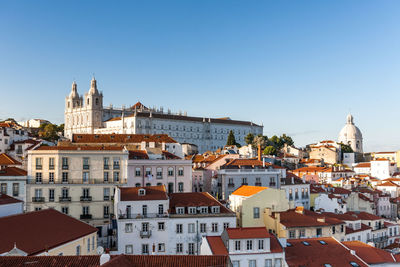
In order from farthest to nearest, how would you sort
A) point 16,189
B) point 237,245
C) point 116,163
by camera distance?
point 116,163
point 16,189
point 237,245

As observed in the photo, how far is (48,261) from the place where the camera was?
2409 cm

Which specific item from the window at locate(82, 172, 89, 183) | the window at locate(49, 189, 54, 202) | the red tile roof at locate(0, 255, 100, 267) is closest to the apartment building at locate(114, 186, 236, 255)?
the window at locate(82, 172, 89, 183)

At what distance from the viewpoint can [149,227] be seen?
4419cm

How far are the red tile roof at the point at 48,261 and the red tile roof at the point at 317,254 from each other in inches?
700

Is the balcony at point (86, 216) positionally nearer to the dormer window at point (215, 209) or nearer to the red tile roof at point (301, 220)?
the dormer window at point (215, 209)

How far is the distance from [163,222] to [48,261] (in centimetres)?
2099

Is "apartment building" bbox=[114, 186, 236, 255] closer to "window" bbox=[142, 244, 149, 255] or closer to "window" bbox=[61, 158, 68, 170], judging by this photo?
"window" bbox=[142, 244, 149, 255]

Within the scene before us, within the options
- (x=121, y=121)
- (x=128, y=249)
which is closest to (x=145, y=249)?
(x=128, y=249)

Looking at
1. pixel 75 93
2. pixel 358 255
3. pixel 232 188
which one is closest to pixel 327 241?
pixel 358 255

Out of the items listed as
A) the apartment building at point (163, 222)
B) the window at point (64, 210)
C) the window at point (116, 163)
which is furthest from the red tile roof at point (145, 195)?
the window at point (64, 210)

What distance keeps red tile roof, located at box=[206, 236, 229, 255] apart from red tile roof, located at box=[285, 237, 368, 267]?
5320 millimetres

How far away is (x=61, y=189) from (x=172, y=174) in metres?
13.9

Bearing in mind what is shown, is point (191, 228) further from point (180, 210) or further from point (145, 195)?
point (145, 195)

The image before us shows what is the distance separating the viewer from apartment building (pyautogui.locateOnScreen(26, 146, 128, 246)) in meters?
53.5
